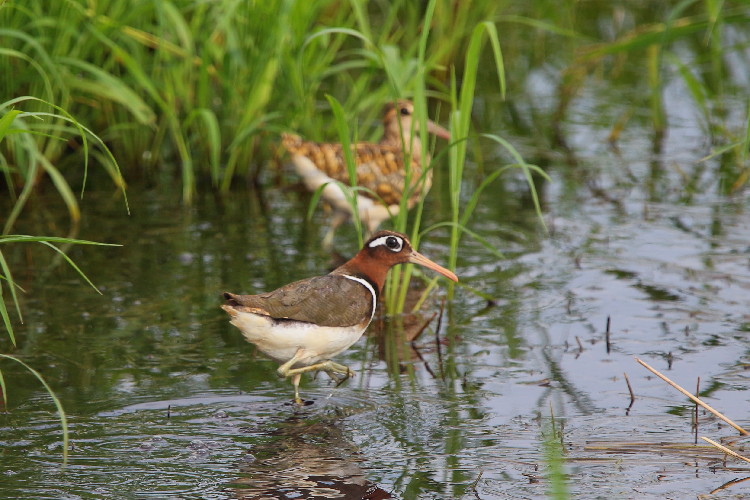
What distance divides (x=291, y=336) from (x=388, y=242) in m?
0.84

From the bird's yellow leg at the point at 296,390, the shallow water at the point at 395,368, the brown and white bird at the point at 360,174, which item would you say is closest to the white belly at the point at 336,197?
the brown and white bird at the point at 360,174

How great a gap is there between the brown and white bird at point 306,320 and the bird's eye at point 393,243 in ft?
0.84

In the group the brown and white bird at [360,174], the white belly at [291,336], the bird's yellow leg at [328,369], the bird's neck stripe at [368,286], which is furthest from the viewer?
the brown and white bird at [360,174]


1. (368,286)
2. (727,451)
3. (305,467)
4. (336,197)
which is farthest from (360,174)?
(727,451)

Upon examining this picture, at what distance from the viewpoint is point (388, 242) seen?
6.18 m

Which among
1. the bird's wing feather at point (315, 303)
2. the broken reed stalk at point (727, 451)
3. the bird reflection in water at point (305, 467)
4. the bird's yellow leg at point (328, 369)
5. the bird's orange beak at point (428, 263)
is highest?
the bird's orange beak at point (428, 263)

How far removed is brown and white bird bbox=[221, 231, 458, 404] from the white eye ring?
8.7 inches

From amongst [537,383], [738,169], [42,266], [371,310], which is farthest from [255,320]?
[738,169]

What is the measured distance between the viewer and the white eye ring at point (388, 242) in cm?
616

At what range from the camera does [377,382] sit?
6.09 m

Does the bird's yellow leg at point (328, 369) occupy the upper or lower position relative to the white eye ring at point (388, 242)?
lower

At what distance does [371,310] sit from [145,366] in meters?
1.28

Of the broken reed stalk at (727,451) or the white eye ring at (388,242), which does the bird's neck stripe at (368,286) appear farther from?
the broken reed stalk at (727,451)

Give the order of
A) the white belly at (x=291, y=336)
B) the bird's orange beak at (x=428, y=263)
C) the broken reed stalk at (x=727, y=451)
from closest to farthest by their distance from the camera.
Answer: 1. the broken reed stalk at (x=727, y=451)
2. the white belly at (x=291, y=336)
3. the bird's orange beak at (x=428, y=263)
